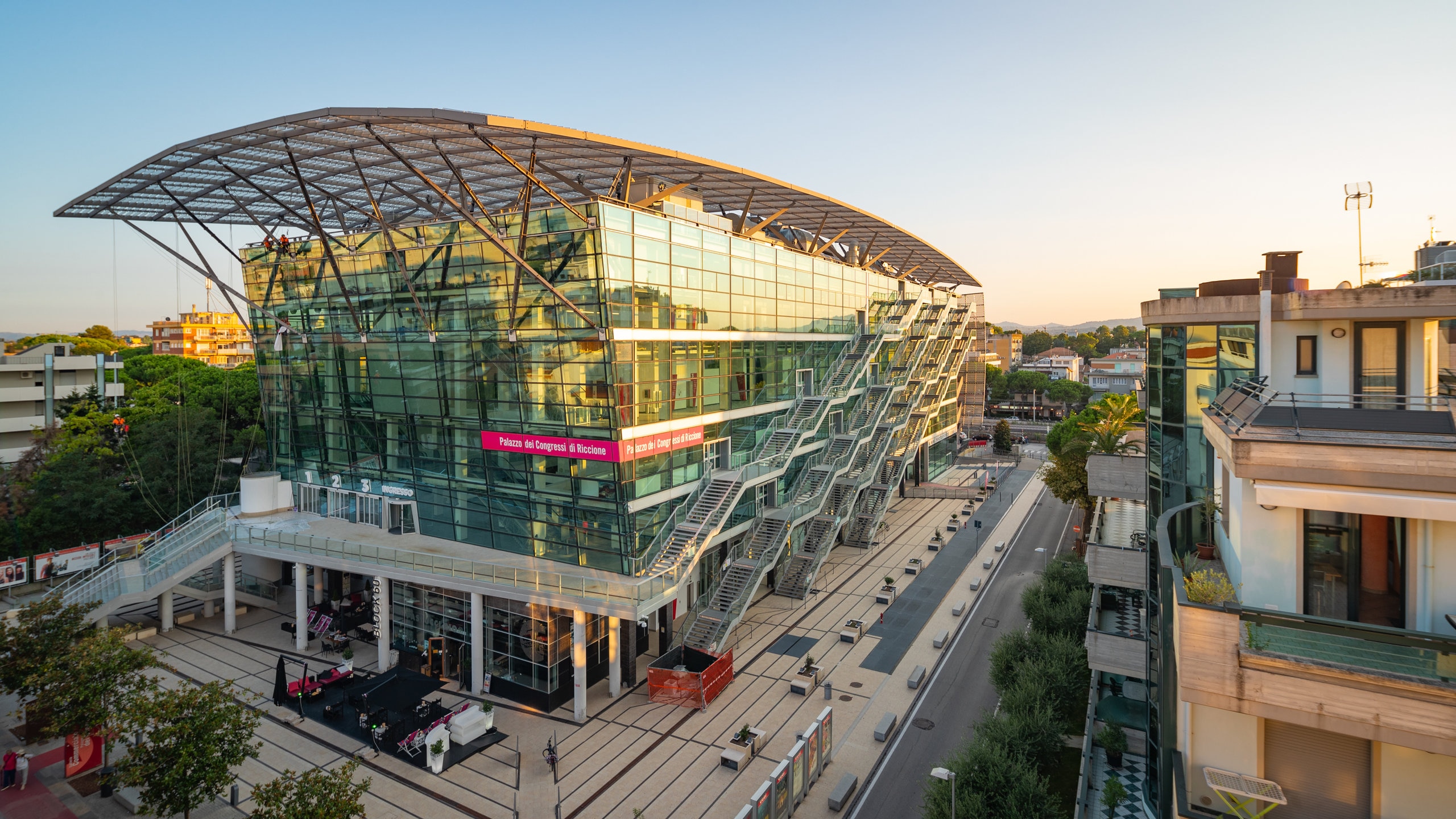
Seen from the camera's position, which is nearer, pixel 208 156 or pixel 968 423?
pixel 208 156

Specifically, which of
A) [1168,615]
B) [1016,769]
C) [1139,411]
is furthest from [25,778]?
[1139,411]

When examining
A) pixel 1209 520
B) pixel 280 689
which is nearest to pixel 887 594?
pixel 1209 520

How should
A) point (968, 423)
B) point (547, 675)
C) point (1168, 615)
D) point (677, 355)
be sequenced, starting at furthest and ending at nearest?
point (968, 423) < point (677, 355) < point (547, 675) < point (1168, 615)

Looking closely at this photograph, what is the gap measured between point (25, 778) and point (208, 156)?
23114 mm

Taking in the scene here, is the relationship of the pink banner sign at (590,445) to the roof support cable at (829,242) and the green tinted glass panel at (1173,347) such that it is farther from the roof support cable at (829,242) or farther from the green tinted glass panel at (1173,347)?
the roof support cable at (829,242)

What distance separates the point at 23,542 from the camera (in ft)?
138

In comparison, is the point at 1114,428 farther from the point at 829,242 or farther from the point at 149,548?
the point at 149,548

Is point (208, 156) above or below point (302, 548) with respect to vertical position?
above

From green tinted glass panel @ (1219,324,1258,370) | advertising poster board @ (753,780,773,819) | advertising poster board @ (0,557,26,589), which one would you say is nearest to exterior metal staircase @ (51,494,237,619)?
advertising poster board @ (0,557,26,589)

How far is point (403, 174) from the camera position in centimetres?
3619

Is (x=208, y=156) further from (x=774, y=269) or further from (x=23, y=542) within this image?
(x=23, y=542)

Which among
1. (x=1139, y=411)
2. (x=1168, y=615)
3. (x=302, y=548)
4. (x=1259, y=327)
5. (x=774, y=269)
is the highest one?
(x=774, y=269)

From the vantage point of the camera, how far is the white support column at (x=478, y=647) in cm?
2789

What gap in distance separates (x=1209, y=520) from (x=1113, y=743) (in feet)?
31.1
